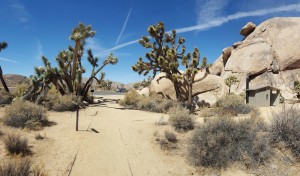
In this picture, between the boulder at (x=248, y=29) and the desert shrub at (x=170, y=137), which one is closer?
the desert shrub at (x=170, y=137)

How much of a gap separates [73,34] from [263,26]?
1285 inches

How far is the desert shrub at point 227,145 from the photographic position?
6484 mm

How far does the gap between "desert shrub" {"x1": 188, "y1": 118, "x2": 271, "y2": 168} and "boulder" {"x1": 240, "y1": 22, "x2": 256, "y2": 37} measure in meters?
37.9

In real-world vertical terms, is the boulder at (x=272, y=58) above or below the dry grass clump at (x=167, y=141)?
above

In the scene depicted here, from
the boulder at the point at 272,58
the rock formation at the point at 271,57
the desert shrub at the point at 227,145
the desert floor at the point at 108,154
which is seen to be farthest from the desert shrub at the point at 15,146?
the boulder at the point at 272,58

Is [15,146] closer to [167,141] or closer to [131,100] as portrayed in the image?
[167,141]

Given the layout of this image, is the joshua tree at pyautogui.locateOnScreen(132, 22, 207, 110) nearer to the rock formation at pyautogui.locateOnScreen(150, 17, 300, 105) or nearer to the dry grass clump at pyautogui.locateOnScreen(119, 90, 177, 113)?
the dry grass clump at pyautogui.locateOnScreen(119, 90, 177, 113)

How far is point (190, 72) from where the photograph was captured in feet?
58.4

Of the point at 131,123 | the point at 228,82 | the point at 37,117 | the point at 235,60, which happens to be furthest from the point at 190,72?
the point at 235,60

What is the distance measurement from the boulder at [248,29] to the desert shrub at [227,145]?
1491 inches

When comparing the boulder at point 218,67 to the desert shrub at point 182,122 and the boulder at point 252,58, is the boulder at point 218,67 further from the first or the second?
the desert shrub at point 182,122

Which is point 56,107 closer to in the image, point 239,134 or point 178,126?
point 178,126

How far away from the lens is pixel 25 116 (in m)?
10.5

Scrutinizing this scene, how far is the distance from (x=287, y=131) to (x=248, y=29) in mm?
39059
